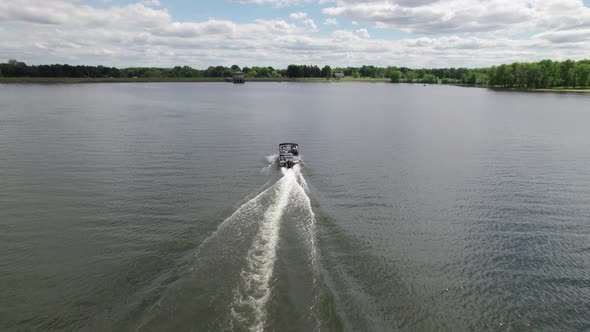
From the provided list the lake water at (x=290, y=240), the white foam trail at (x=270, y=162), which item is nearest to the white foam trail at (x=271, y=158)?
the white foam trail at (x=270, y=162)

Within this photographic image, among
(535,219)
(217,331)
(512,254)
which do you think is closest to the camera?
(217,331)

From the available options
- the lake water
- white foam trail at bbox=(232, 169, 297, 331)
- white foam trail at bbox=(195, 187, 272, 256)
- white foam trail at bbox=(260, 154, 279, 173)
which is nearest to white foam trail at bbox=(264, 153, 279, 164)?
white foam trail at bbox=(260, 154, 279, 173)

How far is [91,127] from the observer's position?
2741 inches

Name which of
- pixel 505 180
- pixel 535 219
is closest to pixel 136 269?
pixel 535 219

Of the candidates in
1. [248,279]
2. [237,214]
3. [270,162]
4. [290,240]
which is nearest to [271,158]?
[270,162]

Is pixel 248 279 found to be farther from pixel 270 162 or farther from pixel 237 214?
pixel 270 162

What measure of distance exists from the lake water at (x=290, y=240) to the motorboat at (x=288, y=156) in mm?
2038

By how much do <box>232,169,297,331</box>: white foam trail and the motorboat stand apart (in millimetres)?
14032

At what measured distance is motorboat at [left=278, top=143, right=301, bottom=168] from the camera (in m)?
43.8

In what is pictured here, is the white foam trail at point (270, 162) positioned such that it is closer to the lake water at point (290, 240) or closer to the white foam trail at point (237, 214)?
the lake water at point (290, 240)

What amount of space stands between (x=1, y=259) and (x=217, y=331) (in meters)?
16.3

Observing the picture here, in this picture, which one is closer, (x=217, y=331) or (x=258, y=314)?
(x=217, y=331)

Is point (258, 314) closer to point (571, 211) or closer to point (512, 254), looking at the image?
point (512, 254)

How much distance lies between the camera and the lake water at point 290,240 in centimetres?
1742
